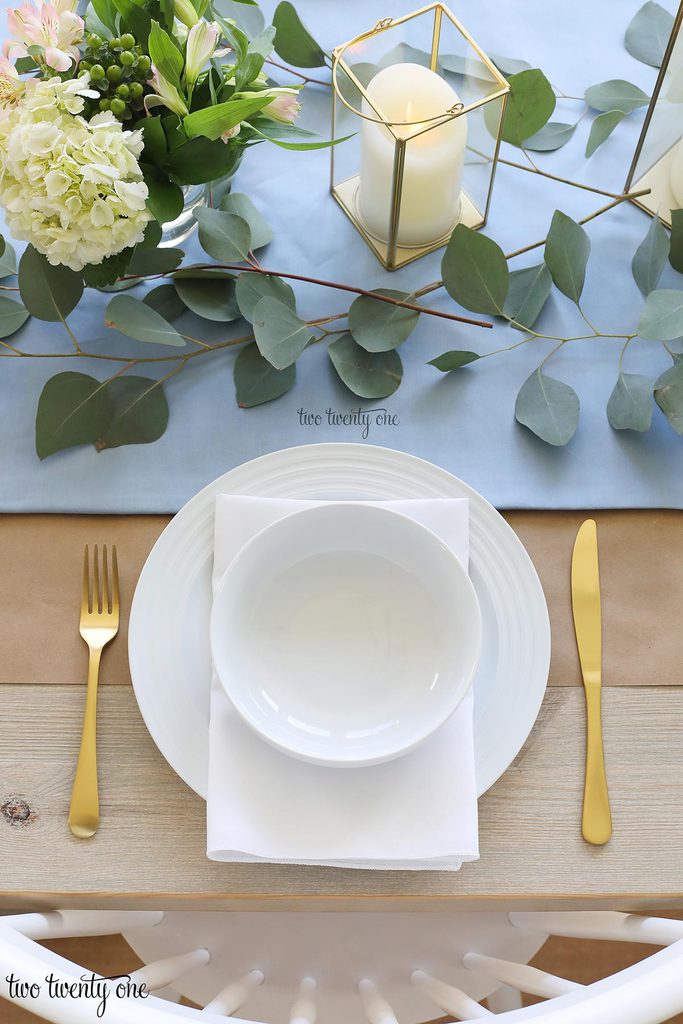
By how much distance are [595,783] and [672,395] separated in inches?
13.2

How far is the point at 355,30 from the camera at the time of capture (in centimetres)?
91

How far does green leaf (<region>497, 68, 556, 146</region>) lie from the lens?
2.41 ft

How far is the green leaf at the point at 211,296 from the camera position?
77cm

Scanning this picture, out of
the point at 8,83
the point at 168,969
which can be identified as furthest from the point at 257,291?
the point at 168,969

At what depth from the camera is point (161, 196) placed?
0.66 m

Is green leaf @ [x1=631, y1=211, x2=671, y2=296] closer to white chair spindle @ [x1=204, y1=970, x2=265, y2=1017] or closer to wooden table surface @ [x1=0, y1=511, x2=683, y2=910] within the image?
wooden table surface @ [x1=0, y1=511, x2=683, y2=910]

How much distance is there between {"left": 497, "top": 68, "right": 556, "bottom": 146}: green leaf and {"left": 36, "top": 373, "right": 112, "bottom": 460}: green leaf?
42 cm

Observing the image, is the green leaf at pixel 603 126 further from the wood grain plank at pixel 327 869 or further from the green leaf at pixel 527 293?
the wood grain plank at pixel 327 869

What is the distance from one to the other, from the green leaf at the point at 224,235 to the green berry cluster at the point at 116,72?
0.42 feet

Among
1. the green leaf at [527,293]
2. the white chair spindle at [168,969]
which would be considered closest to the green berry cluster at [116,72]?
the green leaf at [527,293]

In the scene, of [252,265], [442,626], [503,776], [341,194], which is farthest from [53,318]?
[503,776]

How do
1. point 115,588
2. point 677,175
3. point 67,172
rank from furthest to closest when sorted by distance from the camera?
point 677,175
point 115,588
point 67,172

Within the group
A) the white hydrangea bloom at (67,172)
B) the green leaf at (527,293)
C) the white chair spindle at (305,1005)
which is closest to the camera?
the white hydrangea bloom at (67,172)

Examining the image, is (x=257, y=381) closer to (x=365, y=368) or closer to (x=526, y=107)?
(x=365, y=368)
